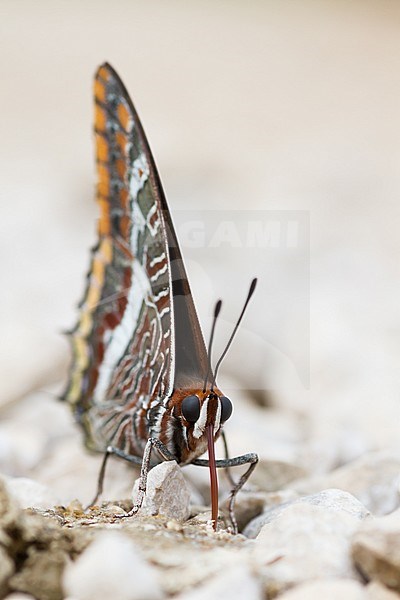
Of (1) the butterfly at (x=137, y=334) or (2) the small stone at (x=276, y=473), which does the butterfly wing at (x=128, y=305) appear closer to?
(1) the butterfly at (x=137, y=334)

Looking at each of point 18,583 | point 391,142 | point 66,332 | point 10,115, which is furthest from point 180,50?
point 18,583

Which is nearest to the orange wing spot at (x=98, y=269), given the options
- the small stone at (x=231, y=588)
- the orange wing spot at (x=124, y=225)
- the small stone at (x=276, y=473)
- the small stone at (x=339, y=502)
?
the orange wing spot at (x=124, y=225)

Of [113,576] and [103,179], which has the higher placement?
[103,179]

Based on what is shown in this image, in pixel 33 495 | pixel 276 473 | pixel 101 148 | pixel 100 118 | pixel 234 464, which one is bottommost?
pixel 276 473

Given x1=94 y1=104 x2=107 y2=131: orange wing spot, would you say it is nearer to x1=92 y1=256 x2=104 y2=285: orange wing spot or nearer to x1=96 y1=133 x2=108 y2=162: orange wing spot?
x1=96 y1=133 x2=108 y2=162: orange wing spot

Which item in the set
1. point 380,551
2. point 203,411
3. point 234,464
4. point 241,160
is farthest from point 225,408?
point 241,160

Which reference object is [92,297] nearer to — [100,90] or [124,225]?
[124,225]
